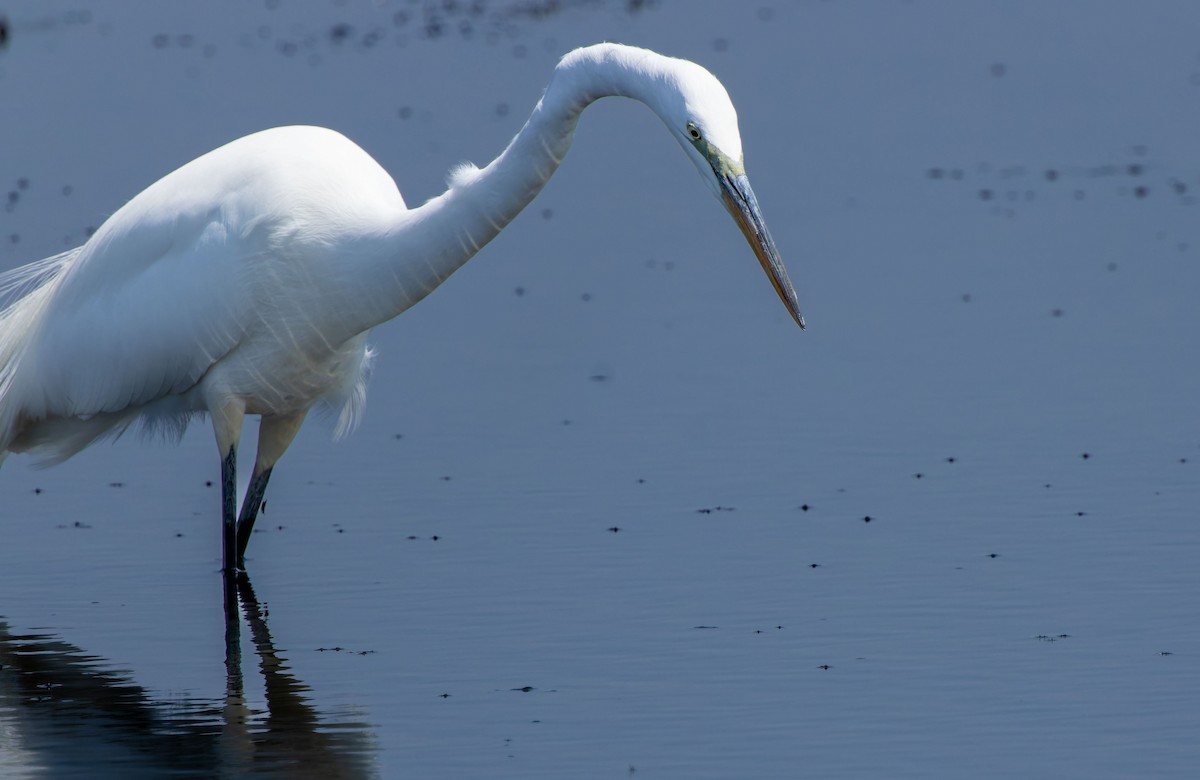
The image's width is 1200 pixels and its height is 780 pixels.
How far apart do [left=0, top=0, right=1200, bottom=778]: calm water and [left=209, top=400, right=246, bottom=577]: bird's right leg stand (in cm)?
16

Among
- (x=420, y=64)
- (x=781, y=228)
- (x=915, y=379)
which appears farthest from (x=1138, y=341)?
(x=420, y=64)

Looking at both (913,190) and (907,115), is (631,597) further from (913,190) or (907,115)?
(907,115)

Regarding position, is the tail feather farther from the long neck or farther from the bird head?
the bird head

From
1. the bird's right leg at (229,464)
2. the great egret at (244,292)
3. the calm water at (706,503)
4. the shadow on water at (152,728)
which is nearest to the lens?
the shadow on water at (152,728)

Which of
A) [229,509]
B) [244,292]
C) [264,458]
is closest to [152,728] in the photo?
[229,509]

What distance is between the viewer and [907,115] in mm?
14508

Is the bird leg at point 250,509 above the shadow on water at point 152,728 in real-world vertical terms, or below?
above

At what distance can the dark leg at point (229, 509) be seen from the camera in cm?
707

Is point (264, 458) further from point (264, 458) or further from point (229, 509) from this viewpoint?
point (229, 509)

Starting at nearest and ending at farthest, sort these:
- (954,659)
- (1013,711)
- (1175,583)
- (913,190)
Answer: (1013,711), (954,659), (1175,583), (913,190)

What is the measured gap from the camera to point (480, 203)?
6.32 m

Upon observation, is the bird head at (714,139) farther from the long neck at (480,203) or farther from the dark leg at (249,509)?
the dark leg at (249,509)

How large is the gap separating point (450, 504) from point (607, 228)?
15.0 ft

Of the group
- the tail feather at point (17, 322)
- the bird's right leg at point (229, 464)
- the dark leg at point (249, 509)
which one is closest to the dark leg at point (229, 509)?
the bird's right leg at point (229, 464)
